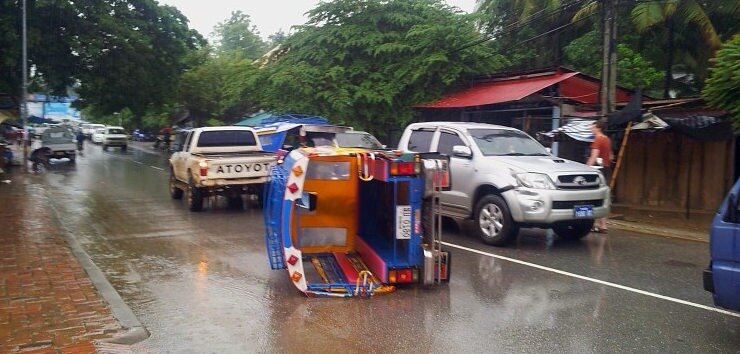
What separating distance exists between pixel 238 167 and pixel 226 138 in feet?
6.07

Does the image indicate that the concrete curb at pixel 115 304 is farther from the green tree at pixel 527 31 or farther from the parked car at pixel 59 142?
the parked car at pixel 59 142

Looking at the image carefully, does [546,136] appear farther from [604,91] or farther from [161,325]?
[161,325]

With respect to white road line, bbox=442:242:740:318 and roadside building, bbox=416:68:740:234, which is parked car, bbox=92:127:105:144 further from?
white road line, bbox=442:242:740:318

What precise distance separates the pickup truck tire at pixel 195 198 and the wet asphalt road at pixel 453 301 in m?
2.43

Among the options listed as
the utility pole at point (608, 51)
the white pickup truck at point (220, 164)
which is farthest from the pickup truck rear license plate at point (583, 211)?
the white pickup truck at point (220, 164)

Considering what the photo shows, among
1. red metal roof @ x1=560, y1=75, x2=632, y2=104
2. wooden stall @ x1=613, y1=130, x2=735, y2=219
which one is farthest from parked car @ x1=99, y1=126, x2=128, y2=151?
wooden stall @ x1=613, y1=130, x2=735, y2=219

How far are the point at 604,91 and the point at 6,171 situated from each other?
842 inches

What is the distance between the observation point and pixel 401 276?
6.95m

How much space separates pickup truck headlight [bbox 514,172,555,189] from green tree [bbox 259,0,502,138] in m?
10.4

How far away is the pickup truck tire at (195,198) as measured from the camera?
13.4 m

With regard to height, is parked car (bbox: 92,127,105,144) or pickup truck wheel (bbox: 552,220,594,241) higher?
parked car (bbox: 92,127,105,144)

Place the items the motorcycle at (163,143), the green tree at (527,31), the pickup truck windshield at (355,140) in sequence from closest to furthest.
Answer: the pickup truck windshield at (355,140), the green tree at (527,31), the motorcycle at (163,143)

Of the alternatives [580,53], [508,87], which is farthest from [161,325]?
[580,53]

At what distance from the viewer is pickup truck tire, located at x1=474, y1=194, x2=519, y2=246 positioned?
936 centimetres
